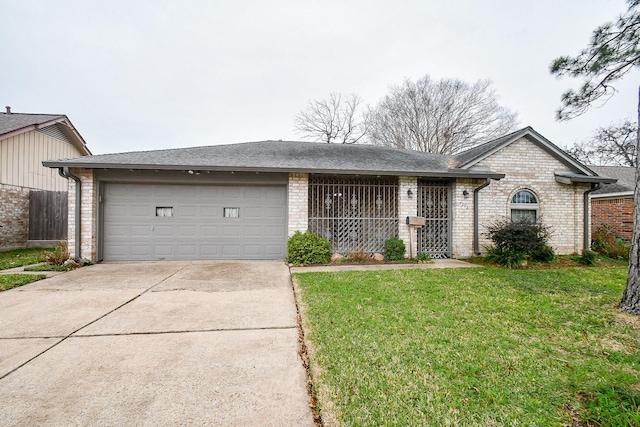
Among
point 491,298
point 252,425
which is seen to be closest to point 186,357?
point 252,425

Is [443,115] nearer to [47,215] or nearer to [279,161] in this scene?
[279,161]

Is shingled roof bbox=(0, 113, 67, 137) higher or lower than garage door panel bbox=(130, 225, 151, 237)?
higher

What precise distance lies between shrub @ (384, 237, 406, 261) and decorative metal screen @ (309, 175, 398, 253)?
0.41m

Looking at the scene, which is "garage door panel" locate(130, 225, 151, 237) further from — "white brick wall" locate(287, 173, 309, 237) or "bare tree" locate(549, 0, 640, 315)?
"bare tree" locate(549, 0, 640, 315)

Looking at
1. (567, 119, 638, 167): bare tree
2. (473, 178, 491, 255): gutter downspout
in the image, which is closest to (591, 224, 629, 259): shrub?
(473, 178, 491, 255): gutter downspout

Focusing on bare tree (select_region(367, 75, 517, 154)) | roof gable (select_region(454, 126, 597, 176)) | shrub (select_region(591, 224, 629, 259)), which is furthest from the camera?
bare tree (select_region(367, 75, 517, 154))

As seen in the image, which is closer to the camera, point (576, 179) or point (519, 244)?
point (519, 244)

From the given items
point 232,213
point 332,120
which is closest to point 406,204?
point 232,213

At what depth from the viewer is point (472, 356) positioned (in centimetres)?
242

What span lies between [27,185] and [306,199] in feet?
38.6

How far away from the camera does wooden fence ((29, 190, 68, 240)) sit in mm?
10523

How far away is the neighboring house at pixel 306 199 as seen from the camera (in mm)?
7254

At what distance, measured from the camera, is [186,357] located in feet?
8.12

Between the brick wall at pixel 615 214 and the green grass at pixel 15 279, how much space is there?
17557 millimetres
